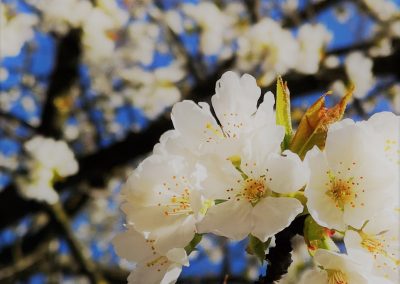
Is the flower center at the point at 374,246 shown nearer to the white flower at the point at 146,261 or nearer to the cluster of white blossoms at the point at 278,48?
the white flower at the point at 146,261

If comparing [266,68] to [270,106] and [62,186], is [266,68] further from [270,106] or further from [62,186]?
[270,106]

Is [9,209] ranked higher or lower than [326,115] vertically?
higher

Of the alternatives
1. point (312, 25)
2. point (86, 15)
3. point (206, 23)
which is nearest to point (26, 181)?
point (86, 15)

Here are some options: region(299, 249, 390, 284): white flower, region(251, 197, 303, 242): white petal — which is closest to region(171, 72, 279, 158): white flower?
region(251, 197, 303, 242): white petal

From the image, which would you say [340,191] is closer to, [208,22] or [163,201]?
[163,201]

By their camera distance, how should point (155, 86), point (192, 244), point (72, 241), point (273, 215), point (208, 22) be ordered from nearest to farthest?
1. point (273, 215)
2. point (192, 244)
3. point (72, 241)
4. point (208, 22)
5. point (155, 86)

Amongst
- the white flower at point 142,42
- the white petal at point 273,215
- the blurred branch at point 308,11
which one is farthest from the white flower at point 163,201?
the white flower at point 142,42

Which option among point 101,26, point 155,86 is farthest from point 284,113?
point 155,86
